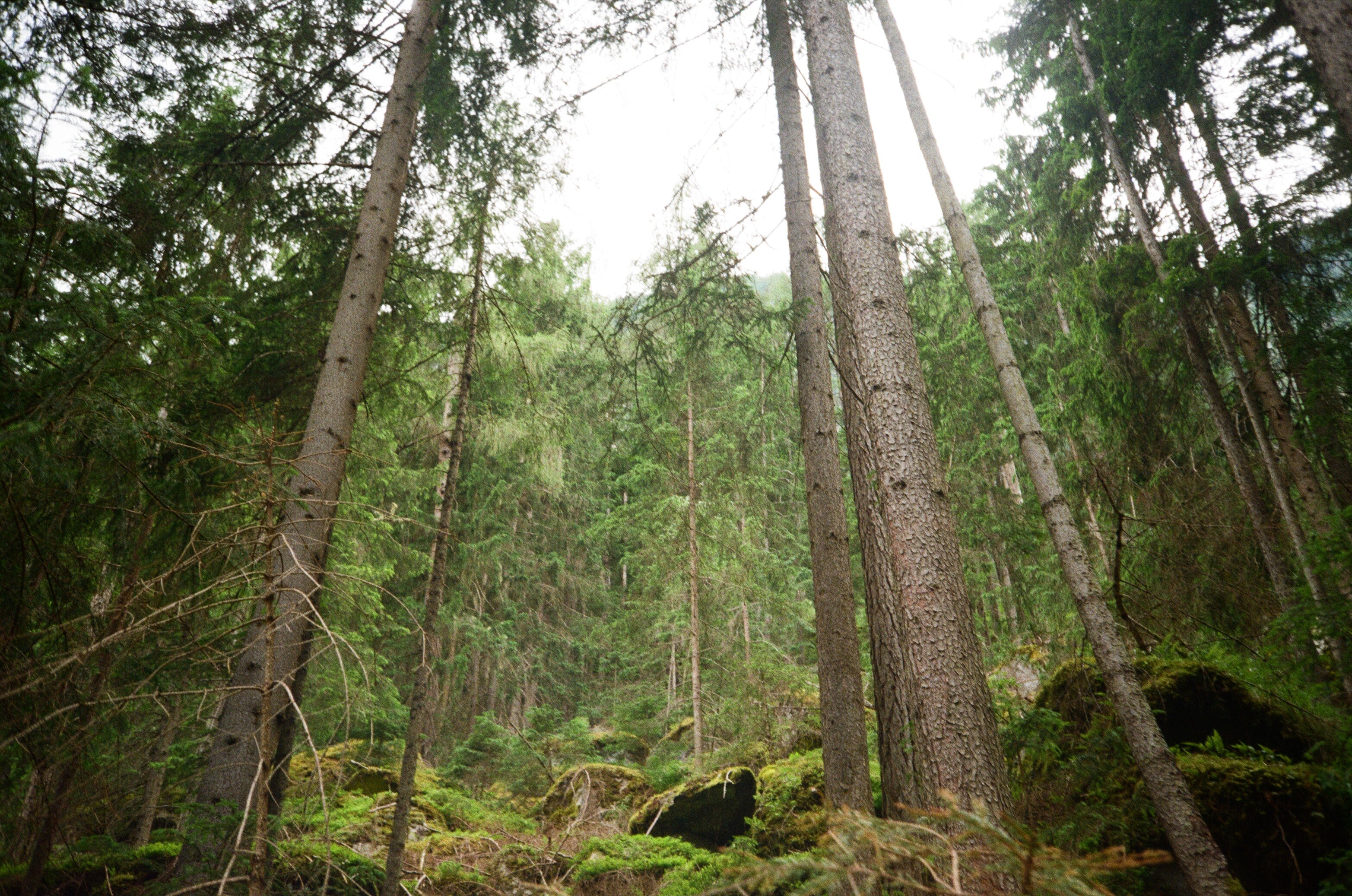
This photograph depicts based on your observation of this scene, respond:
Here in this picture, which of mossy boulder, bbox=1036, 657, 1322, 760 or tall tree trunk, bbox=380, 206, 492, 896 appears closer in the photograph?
mossy boulder, bbox=1036, 657, 1322, 760

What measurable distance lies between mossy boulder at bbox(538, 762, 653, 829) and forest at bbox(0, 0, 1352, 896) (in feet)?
0.32

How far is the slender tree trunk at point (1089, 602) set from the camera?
12.2ft

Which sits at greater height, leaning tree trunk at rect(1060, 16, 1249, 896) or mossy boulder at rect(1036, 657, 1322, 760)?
mossy boulder at rect(1036, 657, 1322, 760)

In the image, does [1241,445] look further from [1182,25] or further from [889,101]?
[889,101]

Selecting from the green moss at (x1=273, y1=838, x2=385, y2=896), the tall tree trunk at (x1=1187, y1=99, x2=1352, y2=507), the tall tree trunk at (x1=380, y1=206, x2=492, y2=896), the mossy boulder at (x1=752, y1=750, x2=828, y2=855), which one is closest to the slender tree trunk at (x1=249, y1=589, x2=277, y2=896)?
the tall tree trunk at (x1=380, y1=206, x2=492, y2=896)

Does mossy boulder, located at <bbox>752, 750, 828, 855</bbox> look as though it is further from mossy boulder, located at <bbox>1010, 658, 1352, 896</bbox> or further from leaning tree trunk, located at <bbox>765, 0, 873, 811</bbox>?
mossy boulder, located at <bbox>1010, 658, 1352, 896</bbox>

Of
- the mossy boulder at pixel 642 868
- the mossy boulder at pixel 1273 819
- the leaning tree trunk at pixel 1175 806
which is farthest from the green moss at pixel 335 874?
the mossy boulder at pixel 1273 819

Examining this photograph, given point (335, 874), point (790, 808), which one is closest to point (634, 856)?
point (790, 808)

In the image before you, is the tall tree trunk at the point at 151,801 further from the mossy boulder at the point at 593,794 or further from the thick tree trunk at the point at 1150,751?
the thick tree trunk at the point at 1150,751

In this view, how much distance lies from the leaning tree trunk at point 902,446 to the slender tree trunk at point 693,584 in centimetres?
689

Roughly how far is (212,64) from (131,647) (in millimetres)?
5249

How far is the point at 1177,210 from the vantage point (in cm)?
745

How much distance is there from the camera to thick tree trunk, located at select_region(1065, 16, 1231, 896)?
3.66 meters

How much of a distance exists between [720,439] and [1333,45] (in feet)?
26.9
